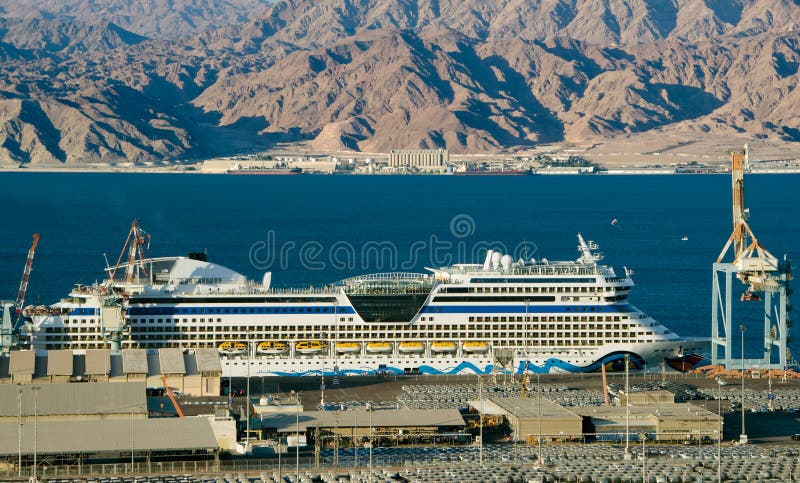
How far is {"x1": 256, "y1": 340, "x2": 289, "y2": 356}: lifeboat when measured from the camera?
2963 inches

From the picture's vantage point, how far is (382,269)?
118m

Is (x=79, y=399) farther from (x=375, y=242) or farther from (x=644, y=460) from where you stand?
(x=375, y=242)

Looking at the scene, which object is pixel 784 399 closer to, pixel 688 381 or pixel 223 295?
pixel 688 381

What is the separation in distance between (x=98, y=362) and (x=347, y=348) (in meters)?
13.1

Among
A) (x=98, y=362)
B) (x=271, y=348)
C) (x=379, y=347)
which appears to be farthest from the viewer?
(x=379, y=347)

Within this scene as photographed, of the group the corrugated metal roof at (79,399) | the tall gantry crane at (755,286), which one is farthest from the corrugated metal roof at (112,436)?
the tall gantry crane at (755,286)

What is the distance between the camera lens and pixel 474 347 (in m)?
76.1

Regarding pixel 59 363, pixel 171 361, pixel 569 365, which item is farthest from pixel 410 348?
pixel 59 363

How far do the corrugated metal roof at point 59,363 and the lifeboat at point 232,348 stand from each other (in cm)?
873

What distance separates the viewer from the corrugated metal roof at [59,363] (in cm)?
6712

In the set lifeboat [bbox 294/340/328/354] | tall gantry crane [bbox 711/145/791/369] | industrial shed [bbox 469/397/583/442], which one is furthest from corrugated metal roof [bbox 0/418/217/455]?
tall gantry crane [bbox 711/145/791/369]

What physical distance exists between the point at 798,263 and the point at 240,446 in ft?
267

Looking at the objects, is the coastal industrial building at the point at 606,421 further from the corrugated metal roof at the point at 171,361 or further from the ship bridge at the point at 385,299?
the corrugated metal roof at the point at 171,361

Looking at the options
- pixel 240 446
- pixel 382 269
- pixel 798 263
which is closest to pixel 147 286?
pixel 240 446
